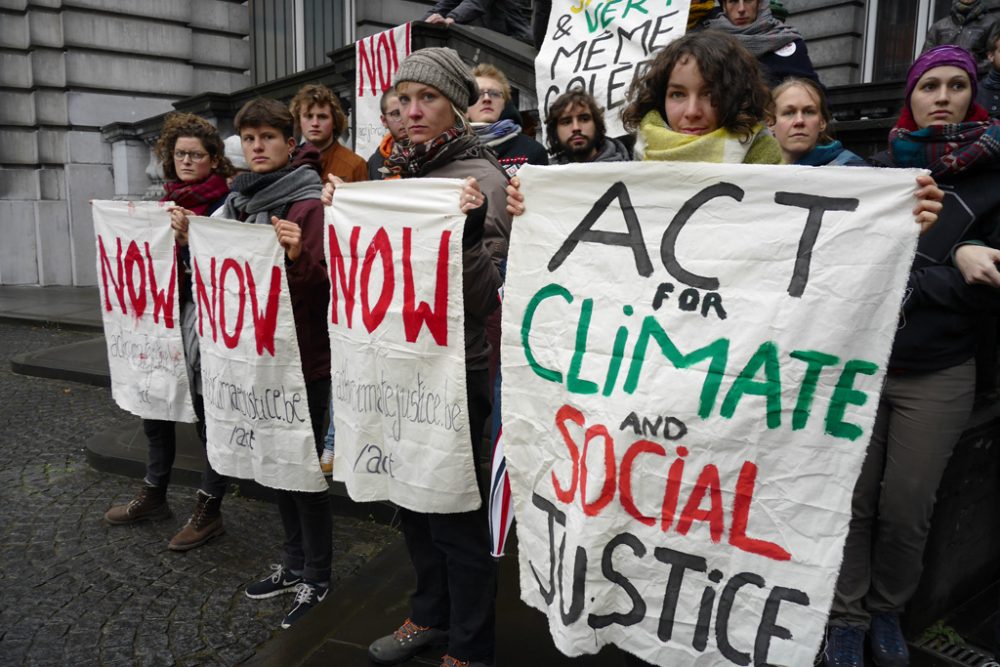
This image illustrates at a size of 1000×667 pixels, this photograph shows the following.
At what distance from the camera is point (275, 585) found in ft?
10.4

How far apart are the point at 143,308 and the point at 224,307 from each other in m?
0.94

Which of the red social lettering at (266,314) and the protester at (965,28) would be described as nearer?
the red social lettering at (266,314)

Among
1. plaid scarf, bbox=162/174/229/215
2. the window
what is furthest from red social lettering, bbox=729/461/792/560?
the window

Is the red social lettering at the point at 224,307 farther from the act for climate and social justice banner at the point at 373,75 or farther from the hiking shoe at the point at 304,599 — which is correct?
the act for climate and social justice banner at the point at 373,75

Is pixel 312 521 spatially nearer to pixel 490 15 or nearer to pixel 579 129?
pixel 579 129

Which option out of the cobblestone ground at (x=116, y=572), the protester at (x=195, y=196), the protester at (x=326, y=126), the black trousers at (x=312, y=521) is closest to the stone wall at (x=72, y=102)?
the cobblestone ground at (x=116, y=572)

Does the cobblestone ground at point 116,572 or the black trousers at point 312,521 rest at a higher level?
the black trousers at point 312,521

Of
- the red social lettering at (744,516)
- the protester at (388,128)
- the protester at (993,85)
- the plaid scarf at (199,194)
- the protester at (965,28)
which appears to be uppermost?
the protester at (965,28)

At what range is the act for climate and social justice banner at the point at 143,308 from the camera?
3.60 metres

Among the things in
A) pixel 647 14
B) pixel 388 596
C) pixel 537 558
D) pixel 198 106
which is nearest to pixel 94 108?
pixel 198 106

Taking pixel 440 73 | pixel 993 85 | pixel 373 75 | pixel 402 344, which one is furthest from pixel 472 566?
pixel 373 75

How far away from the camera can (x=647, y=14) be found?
13.4ft

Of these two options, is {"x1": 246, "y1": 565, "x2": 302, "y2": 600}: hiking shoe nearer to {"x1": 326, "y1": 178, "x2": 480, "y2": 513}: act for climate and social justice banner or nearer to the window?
{"x1": 326, "y1": 178, "x2": 480, "y2": 513}: act for climate and social justice banner

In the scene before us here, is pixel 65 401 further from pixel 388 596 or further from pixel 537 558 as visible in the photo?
pixel 537 558
